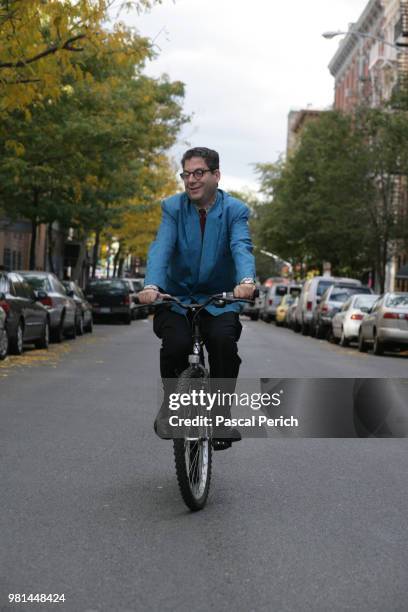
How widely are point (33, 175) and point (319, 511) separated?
2550 cm

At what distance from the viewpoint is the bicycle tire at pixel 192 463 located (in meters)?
6.29

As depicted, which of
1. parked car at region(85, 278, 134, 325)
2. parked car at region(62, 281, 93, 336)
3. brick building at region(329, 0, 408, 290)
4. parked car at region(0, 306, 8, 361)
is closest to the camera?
parked car at region(0, 306, 8, 361)

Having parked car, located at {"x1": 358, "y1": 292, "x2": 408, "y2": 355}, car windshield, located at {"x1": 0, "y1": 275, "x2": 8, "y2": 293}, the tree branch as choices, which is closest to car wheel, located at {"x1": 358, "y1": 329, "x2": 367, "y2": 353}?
parked car, located at {"x1": 358, "y1": 292, "x2": 408, "y2": 355}

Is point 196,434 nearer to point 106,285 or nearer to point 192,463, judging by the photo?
point 192,463

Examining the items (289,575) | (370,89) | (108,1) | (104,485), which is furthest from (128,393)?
(370,89)

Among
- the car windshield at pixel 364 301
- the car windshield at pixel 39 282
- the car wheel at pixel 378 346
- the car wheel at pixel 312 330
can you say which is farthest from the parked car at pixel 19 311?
the car wheel at pixel 312 330

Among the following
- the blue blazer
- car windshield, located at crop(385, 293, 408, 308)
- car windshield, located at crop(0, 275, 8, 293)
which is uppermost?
the blue blazer

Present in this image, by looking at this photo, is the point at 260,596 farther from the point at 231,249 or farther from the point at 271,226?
the point at 271,226

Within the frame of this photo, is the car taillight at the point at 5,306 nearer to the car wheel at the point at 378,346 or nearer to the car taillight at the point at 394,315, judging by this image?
Result: the car taillight at the point at 394,315

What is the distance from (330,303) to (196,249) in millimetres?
28572

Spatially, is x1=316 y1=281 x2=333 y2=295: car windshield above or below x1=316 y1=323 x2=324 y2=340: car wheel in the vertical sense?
above

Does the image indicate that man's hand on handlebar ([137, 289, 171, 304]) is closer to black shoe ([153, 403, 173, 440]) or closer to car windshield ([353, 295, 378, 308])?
black shoe ([153, 403, 173, 440])

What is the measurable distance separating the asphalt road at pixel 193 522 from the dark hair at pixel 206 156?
197 centimetres

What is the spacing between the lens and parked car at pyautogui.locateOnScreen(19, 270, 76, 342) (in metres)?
24.9
